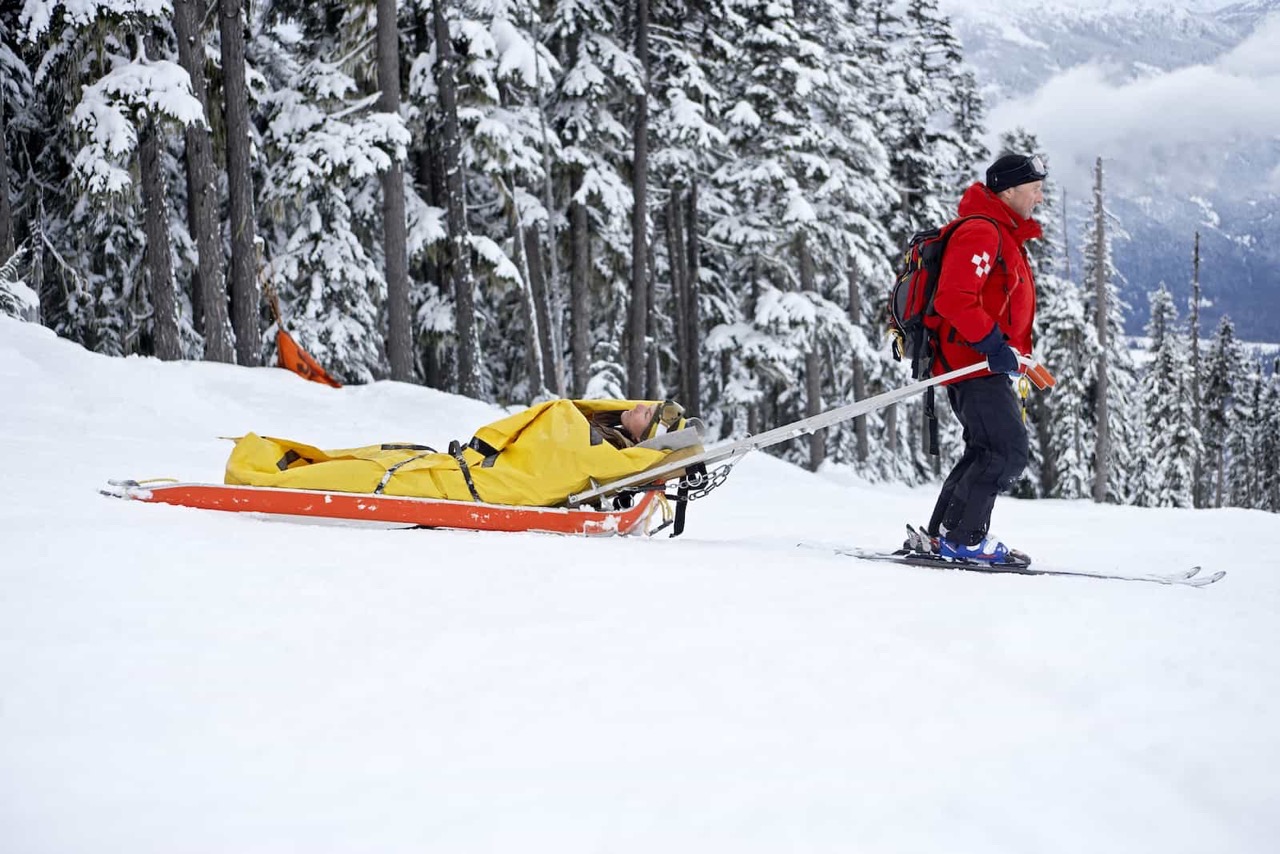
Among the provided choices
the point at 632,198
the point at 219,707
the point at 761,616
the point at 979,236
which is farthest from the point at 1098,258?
the point at 219,707

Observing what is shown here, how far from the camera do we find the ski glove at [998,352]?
183 inches

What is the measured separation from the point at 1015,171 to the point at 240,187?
1182cm

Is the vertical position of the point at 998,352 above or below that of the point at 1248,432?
below

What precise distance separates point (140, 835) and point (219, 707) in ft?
1.97

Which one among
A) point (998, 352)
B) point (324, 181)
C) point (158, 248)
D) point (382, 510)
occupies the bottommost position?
point (382, 510)

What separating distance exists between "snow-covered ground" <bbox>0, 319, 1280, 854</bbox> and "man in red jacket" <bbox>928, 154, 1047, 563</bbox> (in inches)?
23.1

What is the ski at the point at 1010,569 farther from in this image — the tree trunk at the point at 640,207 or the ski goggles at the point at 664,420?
the tree trunk at the point at 640,207

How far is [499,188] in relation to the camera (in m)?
17.7

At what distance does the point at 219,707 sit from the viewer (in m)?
2.41

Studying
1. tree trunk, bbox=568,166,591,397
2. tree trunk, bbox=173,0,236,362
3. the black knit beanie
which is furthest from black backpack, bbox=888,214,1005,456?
tree trunk, bbox=568,166,591,397

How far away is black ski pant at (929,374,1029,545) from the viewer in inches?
188

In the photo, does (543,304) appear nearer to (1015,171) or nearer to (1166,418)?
(1015,171)

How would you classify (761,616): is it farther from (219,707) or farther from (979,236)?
(979,236)

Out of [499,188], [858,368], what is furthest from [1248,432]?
[499,188]
